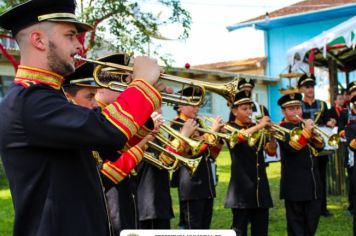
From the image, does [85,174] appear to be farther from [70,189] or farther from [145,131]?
[145,131]

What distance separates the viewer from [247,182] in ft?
21.4

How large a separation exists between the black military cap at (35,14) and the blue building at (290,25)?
2179 centimetres

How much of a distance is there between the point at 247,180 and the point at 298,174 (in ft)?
2.13

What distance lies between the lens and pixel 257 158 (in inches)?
260

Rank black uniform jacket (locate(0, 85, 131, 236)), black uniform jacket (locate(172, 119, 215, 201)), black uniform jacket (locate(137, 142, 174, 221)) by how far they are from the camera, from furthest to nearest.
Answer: black uniform jacket (locate(172, 119, 215, 201)), black uniform jacket (locate(137, 142, 174, 221)), black uniform jacket (locate(0, 85, 131, 236))

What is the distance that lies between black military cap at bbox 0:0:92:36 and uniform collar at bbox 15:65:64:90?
0.19 meters

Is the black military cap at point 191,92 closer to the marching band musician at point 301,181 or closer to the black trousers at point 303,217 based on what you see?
the marching band musician at point 301,181

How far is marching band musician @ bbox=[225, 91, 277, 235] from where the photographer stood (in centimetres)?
643

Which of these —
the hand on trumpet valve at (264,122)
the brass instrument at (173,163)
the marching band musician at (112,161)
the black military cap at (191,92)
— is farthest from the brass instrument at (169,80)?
the hand on trumpet valve at (264,122)

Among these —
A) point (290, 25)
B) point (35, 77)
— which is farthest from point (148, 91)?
point (290, 25)

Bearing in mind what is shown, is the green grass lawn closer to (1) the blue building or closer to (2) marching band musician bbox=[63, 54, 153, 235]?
(2) marching band musician bbox=[63, 54, 153, 235]

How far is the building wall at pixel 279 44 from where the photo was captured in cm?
2516

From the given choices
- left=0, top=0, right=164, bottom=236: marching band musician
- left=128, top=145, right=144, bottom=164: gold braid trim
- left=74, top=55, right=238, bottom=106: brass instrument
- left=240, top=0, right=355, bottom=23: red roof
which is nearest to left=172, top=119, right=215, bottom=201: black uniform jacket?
left=128, top=145, right=144, bottom=164: gold braid trim

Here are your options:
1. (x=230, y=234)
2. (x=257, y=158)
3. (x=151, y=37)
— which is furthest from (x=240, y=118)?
(x=230, y=234)
